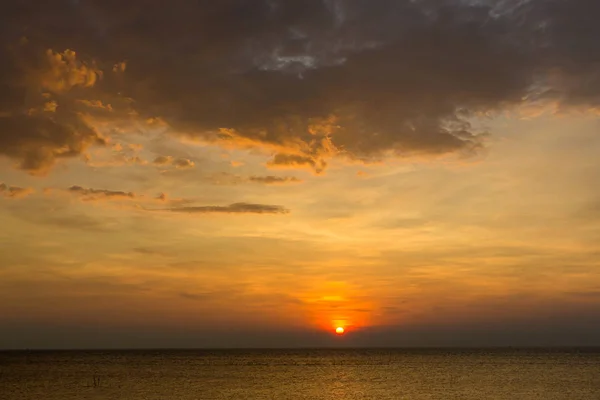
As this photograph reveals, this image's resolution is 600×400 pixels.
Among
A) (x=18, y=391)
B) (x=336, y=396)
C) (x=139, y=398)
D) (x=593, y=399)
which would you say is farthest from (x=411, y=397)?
(x=18, y=391)

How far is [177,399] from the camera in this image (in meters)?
70.3

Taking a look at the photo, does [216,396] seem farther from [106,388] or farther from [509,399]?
[509,399]

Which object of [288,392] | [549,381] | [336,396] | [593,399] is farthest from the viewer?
[549,381]

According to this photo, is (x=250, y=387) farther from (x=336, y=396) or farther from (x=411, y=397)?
(x=411, y=397)

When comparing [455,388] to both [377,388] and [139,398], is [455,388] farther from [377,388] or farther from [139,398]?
[139,398]

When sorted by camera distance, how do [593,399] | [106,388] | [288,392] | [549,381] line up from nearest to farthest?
1. [593,399]
2. [288,392]
3. [106,388]
4. [549,381]

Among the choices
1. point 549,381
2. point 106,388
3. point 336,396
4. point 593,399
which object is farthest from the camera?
point 549,381

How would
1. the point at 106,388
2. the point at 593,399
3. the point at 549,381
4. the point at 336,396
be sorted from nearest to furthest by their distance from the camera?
the point at 593,399
the point at 336,396
the point at 106,388
the point at 549,381

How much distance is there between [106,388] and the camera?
282ft

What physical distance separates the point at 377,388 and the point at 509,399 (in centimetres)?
1993

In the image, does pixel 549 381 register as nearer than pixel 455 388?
No

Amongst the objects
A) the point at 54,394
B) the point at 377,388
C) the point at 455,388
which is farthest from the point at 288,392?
the point at 54,394

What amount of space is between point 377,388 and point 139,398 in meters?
31.5

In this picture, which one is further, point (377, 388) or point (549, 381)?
point (549, 381)
